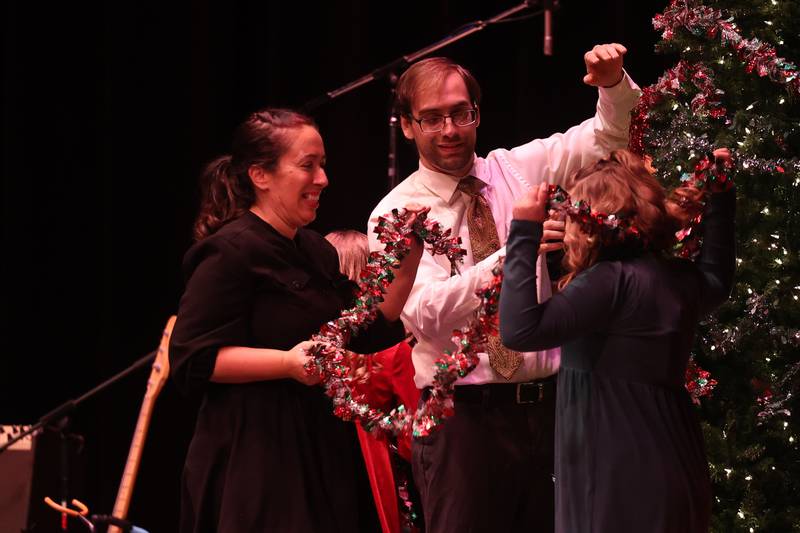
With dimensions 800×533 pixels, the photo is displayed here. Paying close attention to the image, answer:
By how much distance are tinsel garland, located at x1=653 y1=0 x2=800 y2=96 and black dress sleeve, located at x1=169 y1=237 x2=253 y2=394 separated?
5.41 ft

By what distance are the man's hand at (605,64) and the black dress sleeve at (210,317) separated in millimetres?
1086

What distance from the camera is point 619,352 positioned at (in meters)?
2.21

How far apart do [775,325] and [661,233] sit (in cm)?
123

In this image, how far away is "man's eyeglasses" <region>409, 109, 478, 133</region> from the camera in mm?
3006

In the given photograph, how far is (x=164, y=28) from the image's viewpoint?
17.0 ft

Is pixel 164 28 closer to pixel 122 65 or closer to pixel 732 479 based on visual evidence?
pixel 122 65

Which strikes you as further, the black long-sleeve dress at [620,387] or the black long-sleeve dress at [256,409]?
the black long-sleeve dress at [256,409]

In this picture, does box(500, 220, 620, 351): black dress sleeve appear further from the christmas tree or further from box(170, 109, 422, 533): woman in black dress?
the christmas tree

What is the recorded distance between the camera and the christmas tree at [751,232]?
325 cm

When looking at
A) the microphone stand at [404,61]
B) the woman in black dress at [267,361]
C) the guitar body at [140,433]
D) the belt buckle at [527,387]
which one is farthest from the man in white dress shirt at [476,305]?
the guitar body at [140,433]

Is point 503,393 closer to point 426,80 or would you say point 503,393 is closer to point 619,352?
point 619,352

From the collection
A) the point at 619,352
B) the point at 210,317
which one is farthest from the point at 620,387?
the point at 210,317

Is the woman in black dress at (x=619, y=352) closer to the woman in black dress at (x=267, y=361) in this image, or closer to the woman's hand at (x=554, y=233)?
the woman's hand at (x=554, y=233)

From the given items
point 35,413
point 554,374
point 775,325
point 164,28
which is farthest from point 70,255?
point 775,325
